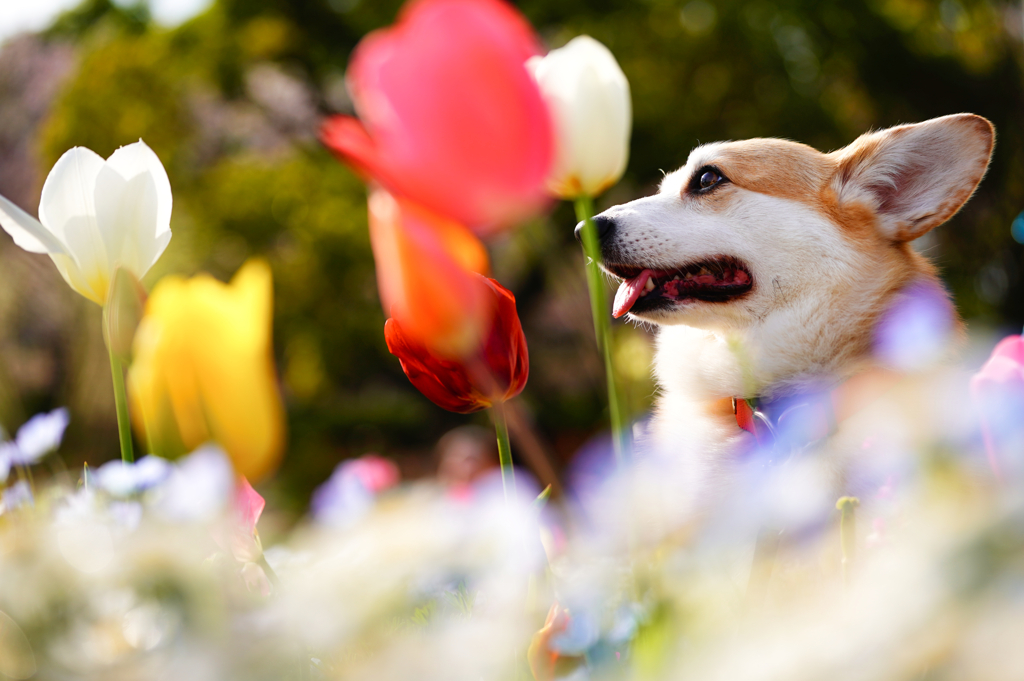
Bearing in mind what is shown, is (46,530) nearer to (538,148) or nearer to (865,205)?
(538,148)

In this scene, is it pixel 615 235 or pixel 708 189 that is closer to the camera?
pixel 615 235

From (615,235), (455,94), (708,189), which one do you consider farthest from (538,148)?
(708,189)

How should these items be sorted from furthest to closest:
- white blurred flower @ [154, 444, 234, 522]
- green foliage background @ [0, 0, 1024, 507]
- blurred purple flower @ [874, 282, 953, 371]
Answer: green foliage background @ [0, 0, 1024, 507], blurred purple flower @ [874, 282, 953, 371], white blurred flower @ [154, 444, 234, 522]

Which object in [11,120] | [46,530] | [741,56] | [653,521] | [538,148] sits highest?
[538,148]

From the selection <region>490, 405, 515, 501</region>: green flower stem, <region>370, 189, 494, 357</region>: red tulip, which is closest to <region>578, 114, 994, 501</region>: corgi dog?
<region>490, 405, 515, 501</region>: green flower stem

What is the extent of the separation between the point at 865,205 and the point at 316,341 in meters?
6.97

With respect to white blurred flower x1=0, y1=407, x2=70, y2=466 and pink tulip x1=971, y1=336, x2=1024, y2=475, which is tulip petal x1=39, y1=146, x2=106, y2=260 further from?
pink tulip x1=971, y1=336, x2=1024, y2=475

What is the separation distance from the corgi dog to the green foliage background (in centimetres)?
487

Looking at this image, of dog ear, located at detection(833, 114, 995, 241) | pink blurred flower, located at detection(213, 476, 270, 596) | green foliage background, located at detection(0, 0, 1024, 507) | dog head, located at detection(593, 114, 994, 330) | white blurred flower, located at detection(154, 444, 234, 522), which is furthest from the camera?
green foliage background, located at detection(0, 0, 1024, 507)

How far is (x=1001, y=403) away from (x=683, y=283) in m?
1.27

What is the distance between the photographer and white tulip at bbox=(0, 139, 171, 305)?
1.51 feet

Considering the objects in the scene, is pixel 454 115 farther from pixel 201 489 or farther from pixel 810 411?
pixel 810 411

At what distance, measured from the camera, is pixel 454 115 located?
0.34 m

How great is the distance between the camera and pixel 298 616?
275 millimetres
